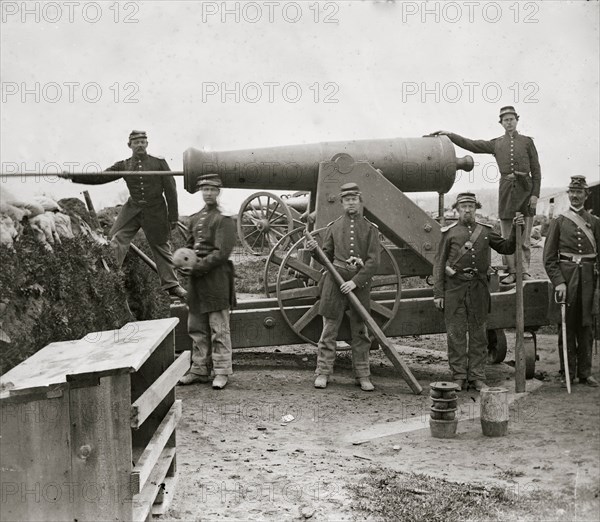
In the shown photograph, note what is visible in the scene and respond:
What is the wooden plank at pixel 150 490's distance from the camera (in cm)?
339

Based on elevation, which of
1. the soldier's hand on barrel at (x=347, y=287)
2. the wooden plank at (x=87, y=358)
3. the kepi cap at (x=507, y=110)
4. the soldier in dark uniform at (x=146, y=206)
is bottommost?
the soldier's hand on barrel at (x=347, y=287)

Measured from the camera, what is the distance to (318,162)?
307 inches

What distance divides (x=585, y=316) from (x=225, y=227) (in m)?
3.35

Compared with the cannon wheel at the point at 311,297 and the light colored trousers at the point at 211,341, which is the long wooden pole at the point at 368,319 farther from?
the light colored trousers at the point at 211,341

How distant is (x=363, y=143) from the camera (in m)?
7.99

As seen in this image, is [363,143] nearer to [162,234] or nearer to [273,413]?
[162,234]

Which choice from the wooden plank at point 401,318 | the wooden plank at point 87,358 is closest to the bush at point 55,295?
the wooden plank at point 87,358

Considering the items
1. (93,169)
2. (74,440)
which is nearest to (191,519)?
(74,440)

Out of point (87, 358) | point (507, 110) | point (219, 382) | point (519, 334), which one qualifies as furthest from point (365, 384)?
point (87, 358)

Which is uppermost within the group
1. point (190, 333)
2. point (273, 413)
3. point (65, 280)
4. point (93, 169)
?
point (93, 169)

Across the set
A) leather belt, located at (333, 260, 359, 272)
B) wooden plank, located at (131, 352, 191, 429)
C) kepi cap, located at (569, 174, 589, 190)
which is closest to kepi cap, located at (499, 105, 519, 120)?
kepi cap, located at (569, 174, 589, 190)

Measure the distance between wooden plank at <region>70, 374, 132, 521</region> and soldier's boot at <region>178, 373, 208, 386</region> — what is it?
3688 millimetres

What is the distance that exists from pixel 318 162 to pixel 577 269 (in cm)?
262

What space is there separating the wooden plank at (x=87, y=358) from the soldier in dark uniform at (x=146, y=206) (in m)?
3.26
